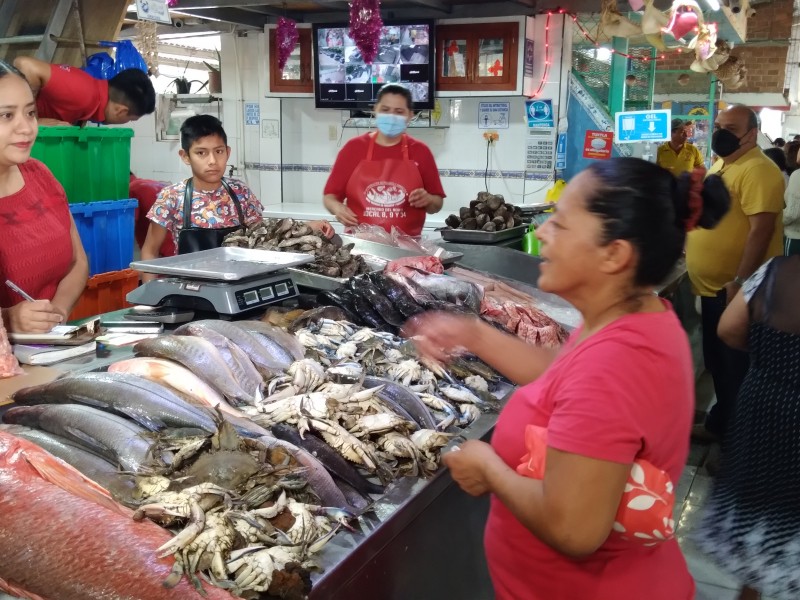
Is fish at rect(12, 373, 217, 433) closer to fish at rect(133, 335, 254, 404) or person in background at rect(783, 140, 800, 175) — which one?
fish at rect(133, 335, 254, 404)

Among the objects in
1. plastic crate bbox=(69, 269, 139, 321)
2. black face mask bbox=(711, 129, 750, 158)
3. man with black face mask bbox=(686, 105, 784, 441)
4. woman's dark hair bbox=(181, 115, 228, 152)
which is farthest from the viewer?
black face mask bbox=(711, 129, 750, 158)

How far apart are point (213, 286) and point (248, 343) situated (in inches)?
18.1

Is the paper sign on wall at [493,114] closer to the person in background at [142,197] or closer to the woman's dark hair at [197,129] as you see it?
the person in background at [142,197]

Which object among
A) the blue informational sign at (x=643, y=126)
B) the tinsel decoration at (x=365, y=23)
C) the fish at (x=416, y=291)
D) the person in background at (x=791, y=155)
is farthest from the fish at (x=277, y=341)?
the person in background at (x=791, y=155)

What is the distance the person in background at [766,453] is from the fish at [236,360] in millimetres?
1735

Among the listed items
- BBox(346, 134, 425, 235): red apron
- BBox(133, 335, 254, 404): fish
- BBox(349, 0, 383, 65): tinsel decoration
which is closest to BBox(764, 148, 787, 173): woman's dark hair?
BBox(349, 0, 383, 65): tinsel decoration

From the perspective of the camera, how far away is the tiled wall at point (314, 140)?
28.6ft

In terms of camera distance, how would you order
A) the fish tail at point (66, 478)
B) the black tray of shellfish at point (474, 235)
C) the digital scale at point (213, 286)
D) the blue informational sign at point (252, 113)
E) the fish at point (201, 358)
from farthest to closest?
the blue informational sign at point (252, 113) → the black tray of shellfish at point (474, 235) → the digital scale at point (213, 286) → the fish at point (201, 358) → the fish tail at point (66, 478)

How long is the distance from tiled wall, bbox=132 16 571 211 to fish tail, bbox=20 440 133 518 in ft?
24.9

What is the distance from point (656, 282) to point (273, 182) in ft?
28.5

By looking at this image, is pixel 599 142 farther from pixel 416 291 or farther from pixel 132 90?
pixel 416 291

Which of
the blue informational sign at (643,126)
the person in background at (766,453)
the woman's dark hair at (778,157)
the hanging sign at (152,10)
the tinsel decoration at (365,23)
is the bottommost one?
the person in background at (766,453)

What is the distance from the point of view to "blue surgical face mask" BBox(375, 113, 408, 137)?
16.1 ft

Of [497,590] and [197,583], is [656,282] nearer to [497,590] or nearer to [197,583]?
[497,590]
